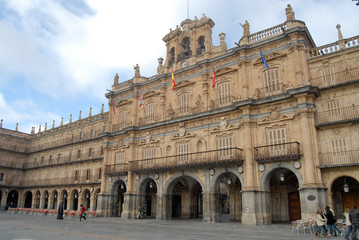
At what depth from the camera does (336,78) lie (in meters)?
22.4

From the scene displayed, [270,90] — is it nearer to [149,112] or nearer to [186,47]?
[186,47]

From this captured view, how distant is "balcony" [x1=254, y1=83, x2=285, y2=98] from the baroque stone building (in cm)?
9

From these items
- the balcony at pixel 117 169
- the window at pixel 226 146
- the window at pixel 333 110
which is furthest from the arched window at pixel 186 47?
the window at pixel 333 110

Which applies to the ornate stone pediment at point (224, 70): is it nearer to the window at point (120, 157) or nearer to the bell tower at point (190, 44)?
the bell tower at point (190, 44)

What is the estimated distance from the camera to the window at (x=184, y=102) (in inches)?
1164

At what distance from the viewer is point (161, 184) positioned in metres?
28.9

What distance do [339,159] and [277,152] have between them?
13.7ft

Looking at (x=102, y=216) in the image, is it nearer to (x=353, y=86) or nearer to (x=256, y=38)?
(x=256, y=38)

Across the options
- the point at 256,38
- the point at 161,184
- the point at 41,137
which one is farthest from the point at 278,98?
the point at 41,137

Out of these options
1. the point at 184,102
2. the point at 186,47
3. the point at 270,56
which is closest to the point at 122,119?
the point at 184,102

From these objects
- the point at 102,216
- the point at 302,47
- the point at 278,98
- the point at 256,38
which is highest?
the point at 256,38

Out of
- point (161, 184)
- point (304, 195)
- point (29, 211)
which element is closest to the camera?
point (304, 195)

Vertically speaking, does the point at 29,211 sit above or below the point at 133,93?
below

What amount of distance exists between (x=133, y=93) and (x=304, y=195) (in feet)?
70.9
